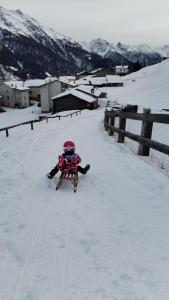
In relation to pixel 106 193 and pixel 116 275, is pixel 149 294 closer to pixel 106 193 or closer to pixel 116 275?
pixel 116 275

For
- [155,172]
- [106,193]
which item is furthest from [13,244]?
[155,172]

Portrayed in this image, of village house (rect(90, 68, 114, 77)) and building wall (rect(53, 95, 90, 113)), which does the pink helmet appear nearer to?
building wall (rect(53, 95, 90, 113))

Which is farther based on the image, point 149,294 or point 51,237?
point 51,237

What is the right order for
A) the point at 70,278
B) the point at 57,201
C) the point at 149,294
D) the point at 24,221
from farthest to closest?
the point at 57,201 < the point at 24,221 < the point at 70,278 < the point at 149,294

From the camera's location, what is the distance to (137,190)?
6.59 meters

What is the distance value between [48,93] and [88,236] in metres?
71.3

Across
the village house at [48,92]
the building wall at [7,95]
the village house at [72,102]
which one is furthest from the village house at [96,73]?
the village house at [72,102]

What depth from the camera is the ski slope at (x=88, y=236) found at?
3611 mm

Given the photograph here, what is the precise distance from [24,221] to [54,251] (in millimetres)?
1199

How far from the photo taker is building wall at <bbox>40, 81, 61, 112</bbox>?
71.6m

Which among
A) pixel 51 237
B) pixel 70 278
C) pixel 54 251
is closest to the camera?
pixel 70 278

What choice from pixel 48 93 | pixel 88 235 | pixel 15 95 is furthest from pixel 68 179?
pixel 15 95

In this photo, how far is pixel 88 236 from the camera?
469 centimetres

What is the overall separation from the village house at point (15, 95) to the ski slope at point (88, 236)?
261 ft
